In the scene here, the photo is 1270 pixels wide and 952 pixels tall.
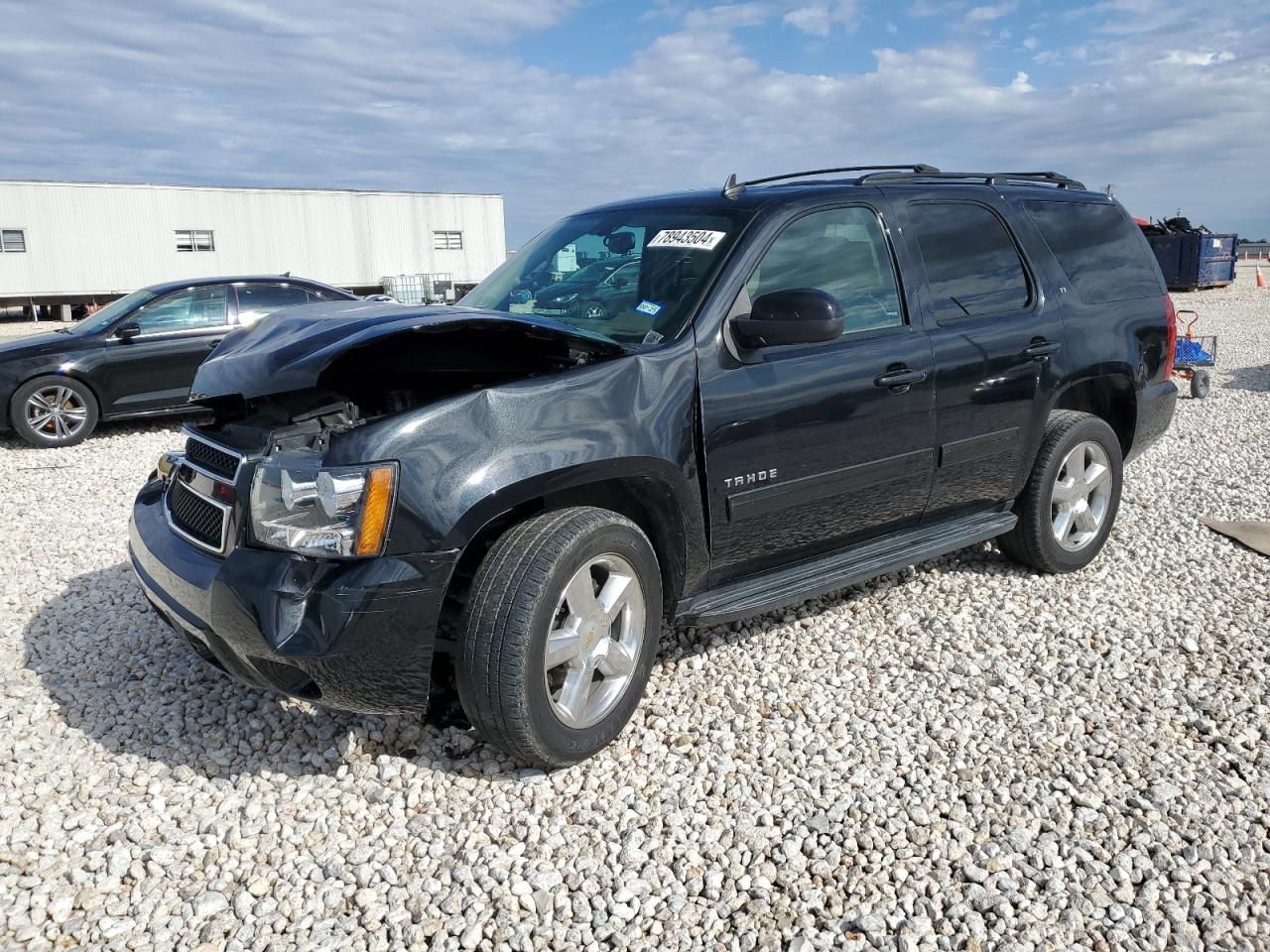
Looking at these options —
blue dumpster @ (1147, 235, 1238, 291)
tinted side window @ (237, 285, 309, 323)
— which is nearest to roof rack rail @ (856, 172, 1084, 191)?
tinted side window @ (237, 285, 309, 323)

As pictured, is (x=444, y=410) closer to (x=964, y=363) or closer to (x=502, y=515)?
(x=502, y=515)

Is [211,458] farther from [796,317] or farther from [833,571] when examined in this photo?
[833,571]

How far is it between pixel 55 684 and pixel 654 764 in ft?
8.29

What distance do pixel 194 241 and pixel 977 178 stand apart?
27649 mm

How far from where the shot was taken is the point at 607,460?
314cm

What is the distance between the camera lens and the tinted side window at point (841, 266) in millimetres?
3756

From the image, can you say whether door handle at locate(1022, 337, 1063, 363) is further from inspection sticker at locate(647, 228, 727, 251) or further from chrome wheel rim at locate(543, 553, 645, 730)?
chrome wheel rim at locate(543, 553, 645, 730)

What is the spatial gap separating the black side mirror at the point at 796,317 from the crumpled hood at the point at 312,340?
56 centimetres

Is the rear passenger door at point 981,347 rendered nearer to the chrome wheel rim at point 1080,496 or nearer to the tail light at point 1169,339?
the chrome wheel rim at point 1080,496

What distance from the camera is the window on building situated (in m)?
27.7

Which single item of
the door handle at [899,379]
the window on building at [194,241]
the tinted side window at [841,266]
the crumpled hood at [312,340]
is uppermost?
the window on building at [194,241]

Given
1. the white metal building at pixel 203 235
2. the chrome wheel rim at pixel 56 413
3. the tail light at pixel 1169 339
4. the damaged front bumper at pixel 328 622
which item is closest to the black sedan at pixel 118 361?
the chrome wheel rim at pixel 56 413

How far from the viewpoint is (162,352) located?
9.33 meters

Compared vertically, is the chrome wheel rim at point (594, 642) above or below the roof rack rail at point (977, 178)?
below
